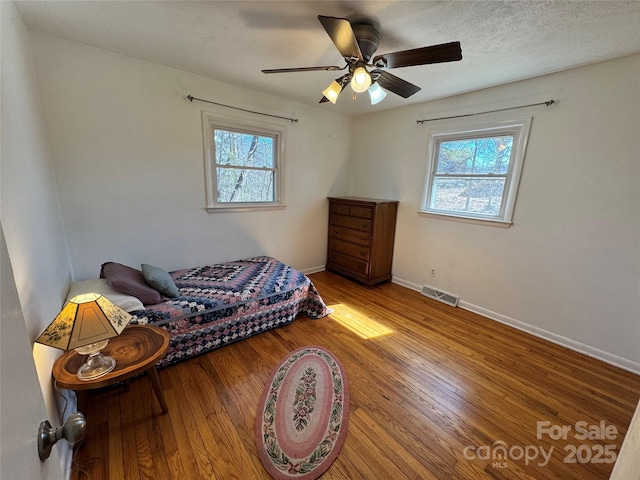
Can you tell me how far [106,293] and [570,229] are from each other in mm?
3828

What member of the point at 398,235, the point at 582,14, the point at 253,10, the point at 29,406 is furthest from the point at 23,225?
the point at 398,235

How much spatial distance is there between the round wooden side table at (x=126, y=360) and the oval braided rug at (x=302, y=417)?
67 cm

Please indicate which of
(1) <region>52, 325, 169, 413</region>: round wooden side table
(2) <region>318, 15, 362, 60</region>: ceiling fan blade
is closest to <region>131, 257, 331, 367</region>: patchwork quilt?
(1) <region>52, 325, 169, 413</region>: round wooden side table

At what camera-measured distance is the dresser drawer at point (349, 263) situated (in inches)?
139

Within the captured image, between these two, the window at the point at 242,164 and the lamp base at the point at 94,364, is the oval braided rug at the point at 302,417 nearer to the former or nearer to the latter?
the lamp base at the point at 94,364

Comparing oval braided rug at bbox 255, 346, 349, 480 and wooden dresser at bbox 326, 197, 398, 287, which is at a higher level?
wooden dresser at bbox 326, 197, 398, 287

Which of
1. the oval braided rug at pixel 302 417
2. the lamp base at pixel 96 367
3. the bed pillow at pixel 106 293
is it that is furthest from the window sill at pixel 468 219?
the lamp base at pixel 96 367

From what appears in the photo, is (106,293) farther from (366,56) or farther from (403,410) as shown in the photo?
(366,56)

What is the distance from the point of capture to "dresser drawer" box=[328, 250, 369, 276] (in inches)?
139

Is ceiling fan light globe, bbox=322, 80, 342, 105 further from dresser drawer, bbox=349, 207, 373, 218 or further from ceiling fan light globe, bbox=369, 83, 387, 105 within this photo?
dresser drawer, bbox=349, 207, 373, 218

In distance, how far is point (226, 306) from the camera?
7.13 ft

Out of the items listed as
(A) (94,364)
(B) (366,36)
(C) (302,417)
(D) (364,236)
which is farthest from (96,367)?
(D) (364,236)

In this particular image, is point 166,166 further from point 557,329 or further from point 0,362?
point 557,329

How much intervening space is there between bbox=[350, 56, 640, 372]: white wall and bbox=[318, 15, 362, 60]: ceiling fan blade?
1.91 metres
